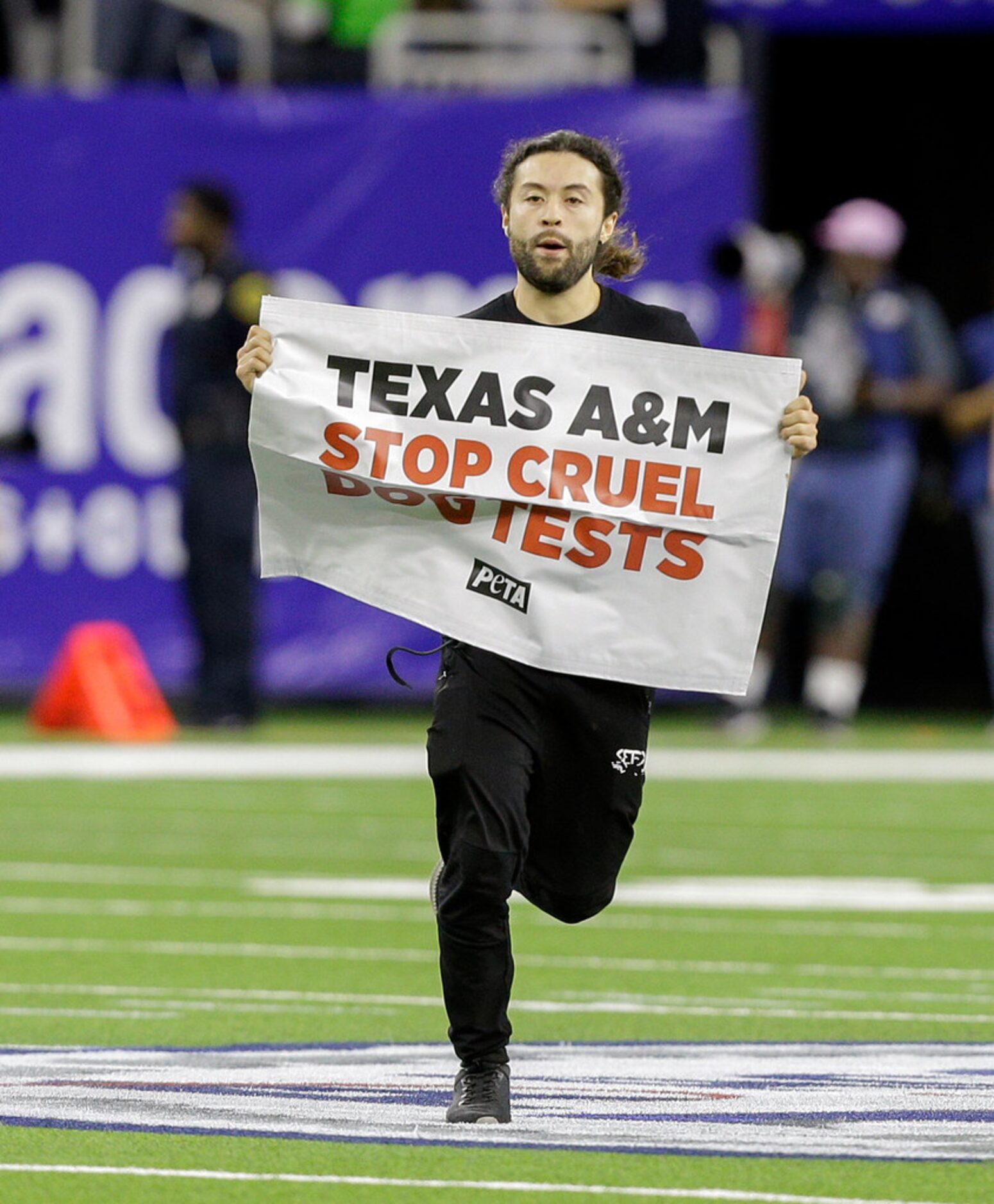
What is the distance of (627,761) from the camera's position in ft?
21.2

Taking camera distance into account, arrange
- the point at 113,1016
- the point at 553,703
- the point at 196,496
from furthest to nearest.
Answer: the point at 196,496
the point at 113,1016
the point at 553,703

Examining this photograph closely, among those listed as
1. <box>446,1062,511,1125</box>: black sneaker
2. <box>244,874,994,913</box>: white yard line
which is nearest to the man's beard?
<box>446,1062,511,1125</box>: black sneaker

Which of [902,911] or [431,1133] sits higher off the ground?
[431,1133]

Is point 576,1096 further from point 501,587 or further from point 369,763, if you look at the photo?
point 369,763

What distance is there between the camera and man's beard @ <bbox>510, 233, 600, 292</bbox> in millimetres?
6504

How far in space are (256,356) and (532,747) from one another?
1035 mm

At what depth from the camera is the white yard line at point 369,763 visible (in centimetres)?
1597

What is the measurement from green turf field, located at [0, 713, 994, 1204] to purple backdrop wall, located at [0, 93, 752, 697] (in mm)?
4234

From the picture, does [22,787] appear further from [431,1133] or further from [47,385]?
[431,1133]

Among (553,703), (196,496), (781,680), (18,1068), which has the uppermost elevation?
(553,703)

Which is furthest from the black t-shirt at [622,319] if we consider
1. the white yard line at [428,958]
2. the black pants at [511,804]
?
the white yard line at [428,958]

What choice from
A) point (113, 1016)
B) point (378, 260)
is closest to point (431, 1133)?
point (113, 1016)

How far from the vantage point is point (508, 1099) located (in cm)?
617

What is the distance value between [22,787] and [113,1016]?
7191 millimetres
